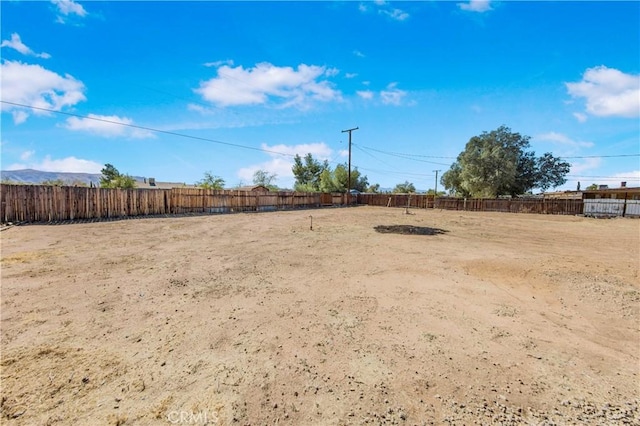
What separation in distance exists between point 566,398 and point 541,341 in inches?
38.8

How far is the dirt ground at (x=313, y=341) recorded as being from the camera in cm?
205

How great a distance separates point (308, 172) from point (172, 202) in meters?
31.9

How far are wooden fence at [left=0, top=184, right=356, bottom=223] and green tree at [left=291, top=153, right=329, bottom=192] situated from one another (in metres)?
24.9

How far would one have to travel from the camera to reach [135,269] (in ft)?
17.4

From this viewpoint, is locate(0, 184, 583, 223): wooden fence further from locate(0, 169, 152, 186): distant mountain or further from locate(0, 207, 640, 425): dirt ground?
locate(0, 169, 152, 186): distant mountain

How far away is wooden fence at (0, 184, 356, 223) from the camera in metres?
10.2

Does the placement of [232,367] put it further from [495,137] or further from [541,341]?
[495,137]

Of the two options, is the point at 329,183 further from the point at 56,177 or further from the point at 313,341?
the point at 56,177

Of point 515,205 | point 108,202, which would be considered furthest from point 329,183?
point 108,202

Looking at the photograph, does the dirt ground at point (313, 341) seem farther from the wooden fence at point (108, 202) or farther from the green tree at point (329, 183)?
the green tree at point (329, 183)

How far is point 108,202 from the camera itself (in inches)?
498

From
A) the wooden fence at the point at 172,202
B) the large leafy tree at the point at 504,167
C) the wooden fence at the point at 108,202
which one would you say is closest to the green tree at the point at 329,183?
the wooden fence at the point at 172,202

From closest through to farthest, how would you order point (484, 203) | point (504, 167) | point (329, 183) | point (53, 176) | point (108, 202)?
1. point (108, 202)
2. point (484, 203)
3. point (504, 167)
4. point (329, 183)
5. point (53, 176)

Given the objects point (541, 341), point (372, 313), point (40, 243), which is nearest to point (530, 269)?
point (541, 341)
